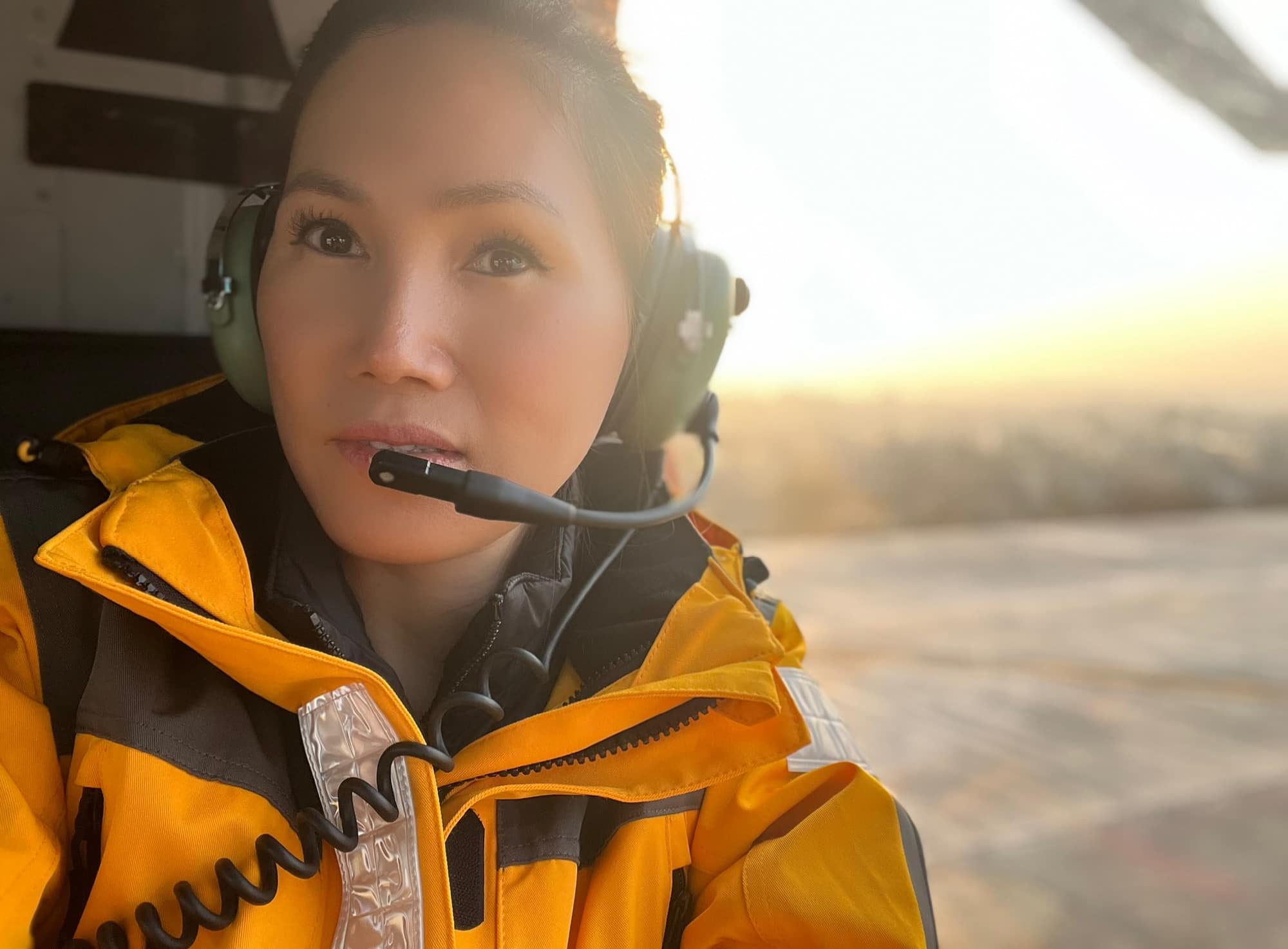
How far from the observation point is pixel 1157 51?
2.45 meters

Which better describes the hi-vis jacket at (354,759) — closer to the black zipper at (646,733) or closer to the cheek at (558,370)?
the black zipper at (646,733)

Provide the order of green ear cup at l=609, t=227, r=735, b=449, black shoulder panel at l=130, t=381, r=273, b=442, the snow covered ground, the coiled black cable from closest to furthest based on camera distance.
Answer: the coiled black cable < green ear cup at l=609, t=227, r=735, b=449 < black shoulder panel at l=130, t=381, r=273, b=442 < the snow covered ground

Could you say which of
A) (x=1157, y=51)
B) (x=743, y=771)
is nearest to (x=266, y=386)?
(x=743, y=771)

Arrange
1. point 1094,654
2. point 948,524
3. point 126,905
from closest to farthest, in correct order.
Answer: point 126,905
point 1094,654
point 948,524

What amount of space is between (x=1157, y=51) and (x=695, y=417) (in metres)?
2.04

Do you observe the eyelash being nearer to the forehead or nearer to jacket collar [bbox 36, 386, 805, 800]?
the forehead

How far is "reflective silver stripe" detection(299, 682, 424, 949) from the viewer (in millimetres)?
729

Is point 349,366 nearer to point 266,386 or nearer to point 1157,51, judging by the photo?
point 266,386

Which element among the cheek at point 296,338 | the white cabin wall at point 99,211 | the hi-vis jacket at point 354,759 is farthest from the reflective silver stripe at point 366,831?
the white cabin wall at point 99,211

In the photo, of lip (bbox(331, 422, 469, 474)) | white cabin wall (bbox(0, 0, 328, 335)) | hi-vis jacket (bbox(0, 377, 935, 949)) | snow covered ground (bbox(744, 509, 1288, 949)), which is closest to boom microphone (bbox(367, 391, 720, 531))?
lip (bbox(331, 422, 469, 474))

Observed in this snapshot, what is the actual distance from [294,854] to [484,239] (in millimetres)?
454

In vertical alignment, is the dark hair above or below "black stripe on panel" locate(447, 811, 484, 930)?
above

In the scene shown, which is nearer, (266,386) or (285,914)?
(285,914)

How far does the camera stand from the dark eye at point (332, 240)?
802 millimetres
